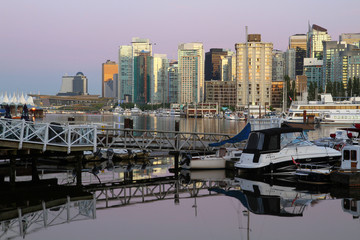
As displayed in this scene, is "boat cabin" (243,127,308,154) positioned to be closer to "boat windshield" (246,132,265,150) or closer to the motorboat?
"boat windshield" (246,132,265,150)

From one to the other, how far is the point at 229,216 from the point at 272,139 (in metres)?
13.2

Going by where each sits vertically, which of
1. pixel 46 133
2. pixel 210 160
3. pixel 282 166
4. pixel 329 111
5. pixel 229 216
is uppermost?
pixel 329 111

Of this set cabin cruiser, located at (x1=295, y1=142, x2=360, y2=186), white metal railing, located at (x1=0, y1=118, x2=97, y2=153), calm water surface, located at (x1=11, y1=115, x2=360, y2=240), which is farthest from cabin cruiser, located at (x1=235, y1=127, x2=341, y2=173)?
white metal railing, located at (x1=0, y1=118, x2=97, y2=153)

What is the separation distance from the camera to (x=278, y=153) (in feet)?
125

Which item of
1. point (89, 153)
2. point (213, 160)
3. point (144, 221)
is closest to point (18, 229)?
point (144, 221)

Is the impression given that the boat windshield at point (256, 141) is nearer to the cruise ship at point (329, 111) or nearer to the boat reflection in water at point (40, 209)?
the boat reflection in water at point (40, 209)

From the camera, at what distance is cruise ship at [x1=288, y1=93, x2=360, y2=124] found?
143 meters

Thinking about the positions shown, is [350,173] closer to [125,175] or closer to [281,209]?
[281,209]

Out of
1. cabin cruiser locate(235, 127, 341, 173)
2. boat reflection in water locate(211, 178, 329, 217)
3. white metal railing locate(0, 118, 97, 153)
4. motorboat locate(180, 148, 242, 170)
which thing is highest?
white metal railing locate(0, 118, 97, 153)

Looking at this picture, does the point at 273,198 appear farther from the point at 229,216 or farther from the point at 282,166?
the point at 282,166

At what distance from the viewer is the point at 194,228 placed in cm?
2358

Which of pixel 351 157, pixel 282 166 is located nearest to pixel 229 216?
pixel 351 157

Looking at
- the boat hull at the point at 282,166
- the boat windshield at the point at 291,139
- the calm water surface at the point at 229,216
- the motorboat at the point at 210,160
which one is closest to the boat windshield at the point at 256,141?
the boat hull at the point at 282,166

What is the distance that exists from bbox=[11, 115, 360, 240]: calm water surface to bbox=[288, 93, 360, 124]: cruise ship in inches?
4458
